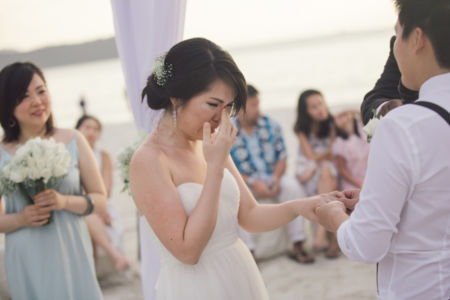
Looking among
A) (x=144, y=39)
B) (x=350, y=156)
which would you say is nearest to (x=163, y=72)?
(x=144, y=39)

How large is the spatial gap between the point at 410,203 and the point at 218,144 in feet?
2.79

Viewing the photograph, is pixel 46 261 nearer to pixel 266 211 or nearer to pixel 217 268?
pixel 217 268

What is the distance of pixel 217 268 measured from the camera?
225 centimetres

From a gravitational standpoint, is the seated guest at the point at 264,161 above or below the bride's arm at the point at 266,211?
below

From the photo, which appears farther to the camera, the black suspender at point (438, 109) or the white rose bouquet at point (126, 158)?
the white rose bouquet at point (126, 158)

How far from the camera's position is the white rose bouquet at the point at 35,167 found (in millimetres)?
2877

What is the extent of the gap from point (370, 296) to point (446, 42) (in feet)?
11.6

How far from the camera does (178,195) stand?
2.08 m

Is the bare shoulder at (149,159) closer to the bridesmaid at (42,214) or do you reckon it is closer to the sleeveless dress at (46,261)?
the bridesmaid at (42,214)

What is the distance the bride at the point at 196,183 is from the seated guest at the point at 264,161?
132 inches

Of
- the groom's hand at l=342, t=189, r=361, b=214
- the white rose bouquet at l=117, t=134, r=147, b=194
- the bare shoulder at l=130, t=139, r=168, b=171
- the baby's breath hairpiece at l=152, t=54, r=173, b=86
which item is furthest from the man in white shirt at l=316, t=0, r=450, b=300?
the white rose bouquet at l=117, t=134, r=147, b=194

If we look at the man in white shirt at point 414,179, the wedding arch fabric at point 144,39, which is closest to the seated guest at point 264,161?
the wedding arch fabric at point 144,39

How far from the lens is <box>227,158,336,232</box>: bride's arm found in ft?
7.77

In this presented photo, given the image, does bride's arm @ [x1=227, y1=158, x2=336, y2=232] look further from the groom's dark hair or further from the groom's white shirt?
the groom's dark hair
